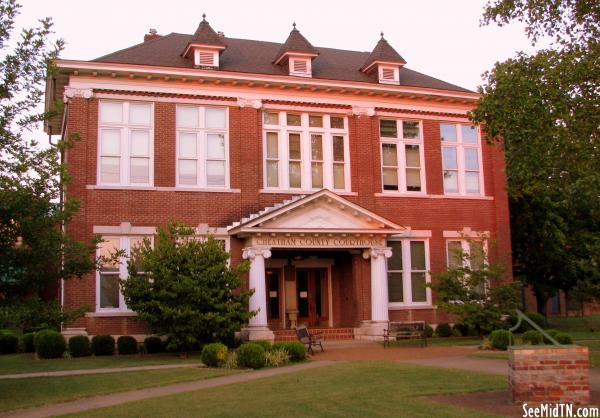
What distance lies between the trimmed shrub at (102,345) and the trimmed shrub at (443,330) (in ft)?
39.4

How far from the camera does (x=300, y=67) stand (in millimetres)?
26906

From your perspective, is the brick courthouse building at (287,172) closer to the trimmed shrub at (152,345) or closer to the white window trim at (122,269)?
the white window trim at (122,269)

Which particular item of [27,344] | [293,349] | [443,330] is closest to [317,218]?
[443,330]

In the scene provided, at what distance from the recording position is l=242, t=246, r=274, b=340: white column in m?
23.6

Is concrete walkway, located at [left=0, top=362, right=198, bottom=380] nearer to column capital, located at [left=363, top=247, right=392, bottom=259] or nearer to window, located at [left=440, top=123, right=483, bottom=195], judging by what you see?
column capital, located at [left=363, top=247, right=392, bottom=259]

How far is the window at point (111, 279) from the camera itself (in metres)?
23.2

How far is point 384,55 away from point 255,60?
5231 millimetres

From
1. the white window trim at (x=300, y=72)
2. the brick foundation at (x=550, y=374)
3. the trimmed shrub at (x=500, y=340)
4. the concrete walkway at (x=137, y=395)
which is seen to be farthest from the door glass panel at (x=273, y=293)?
the brick foundation at (x=550, y=374)

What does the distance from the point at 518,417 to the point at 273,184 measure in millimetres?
17262

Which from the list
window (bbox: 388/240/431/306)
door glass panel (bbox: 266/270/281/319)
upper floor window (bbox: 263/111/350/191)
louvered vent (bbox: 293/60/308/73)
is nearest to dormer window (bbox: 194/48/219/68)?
upper floor window (bbox: 263/111/350/191)

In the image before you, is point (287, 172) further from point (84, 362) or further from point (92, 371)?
point (92, 371)

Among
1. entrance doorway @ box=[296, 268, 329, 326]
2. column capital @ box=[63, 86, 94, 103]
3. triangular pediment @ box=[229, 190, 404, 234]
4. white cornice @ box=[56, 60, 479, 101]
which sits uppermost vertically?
white cornice @ box=[56, 60, 479, 101]

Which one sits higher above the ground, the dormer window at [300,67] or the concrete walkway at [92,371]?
the dormer window at [300,67]

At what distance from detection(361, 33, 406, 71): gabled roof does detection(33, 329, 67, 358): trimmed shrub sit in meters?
16.0
